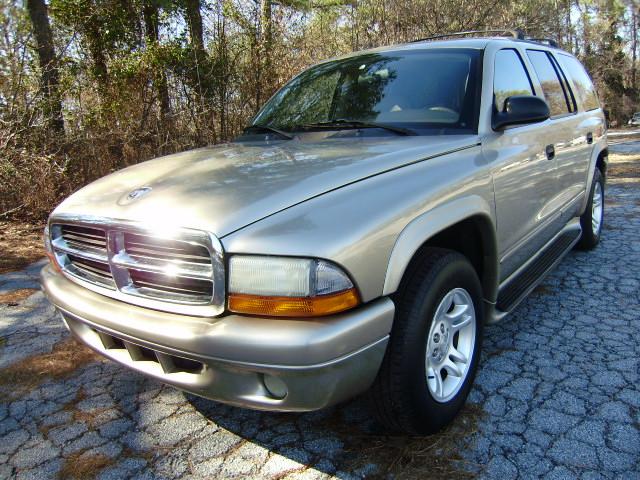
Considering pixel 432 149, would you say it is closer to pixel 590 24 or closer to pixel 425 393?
pixel 425 393

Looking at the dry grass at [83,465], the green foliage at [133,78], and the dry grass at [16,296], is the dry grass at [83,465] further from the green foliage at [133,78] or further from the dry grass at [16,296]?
the green foliage at [133,78]

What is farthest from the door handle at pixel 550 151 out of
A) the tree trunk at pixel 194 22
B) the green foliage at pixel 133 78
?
the tree trunk at pixel 194 22

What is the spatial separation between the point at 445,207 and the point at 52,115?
633 centimetres

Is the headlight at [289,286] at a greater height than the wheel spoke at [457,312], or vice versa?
the headlight at [289,286]

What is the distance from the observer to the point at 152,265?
1.95m

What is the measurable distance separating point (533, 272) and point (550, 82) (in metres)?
1.54

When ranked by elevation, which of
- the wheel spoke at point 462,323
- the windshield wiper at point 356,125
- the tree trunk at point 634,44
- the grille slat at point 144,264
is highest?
the tree trunk at point 634,44

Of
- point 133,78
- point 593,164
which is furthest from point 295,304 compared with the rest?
point 133,78

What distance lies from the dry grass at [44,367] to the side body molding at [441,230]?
7.24 ft

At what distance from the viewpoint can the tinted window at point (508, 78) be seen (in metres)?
2.96

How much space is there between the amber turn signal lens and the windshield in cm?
133

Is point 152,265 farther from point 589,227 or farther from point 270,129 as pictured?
point 589,227

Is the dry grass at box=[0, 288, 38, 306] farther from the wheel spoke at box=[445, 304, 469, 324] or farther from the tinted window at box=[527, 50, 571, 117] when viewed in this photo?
the tinted window at box=[527, 50, 571, 117]

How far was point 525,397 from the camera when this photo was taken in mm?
2537
